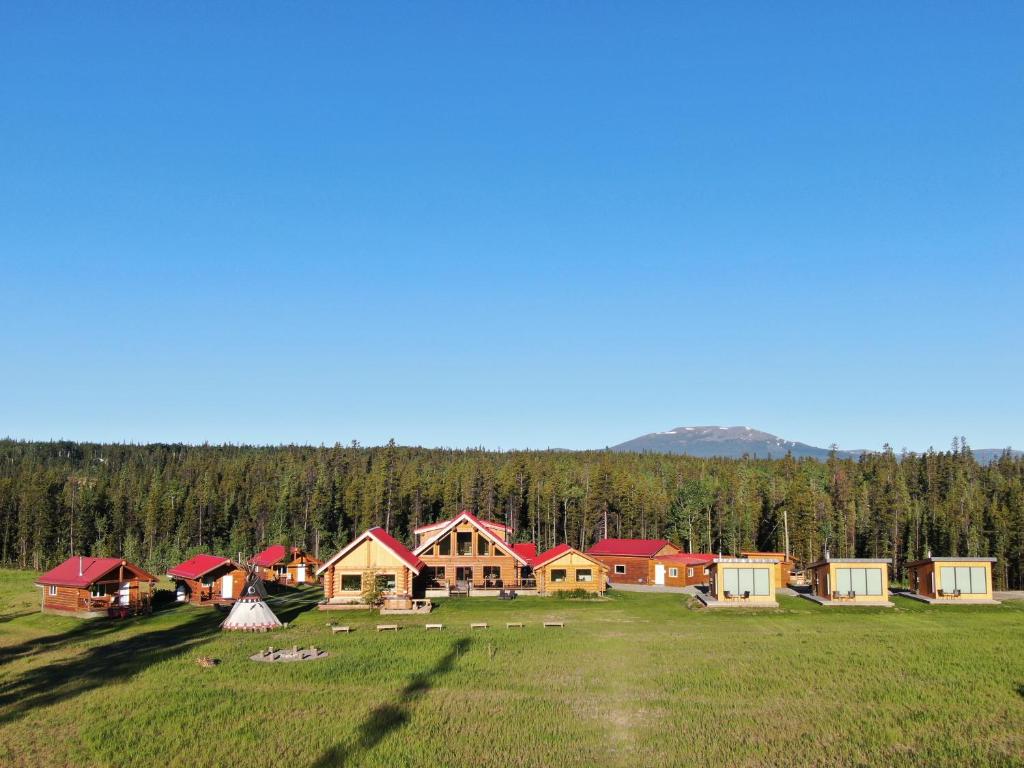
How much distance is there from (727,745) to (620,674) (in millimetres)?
9137

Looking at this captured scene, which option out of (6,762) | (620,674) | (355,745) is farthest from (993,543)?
(6,762)

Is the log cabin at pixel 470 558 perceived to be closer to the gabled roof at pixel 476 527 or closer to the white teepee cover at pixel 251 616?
the gabled roof at pixel 476 527

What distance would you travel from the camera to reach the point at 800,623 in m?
45.0

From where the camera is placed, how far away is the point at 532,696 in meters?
27.9

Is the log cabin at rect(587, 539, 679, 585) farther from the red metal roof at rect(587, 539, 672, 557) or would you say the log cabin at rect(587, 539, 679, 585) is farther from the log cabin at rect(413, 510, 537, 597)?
the log cabin at rect(413, 510, 537, 597)

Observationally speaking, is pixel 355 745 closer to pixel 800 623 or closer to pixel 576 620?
pixel 576 620

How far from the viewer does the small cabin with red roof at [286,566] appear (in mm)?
70125

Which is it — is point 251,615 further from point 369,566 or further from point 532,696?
point 532,696

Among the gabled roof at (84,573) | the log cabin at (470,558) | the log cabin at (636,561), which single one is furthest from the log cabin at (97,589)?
the log cabin at (636,561)

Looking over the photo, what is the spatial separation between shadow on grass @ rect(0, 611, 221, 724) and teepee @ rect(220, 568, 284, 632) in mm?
1305

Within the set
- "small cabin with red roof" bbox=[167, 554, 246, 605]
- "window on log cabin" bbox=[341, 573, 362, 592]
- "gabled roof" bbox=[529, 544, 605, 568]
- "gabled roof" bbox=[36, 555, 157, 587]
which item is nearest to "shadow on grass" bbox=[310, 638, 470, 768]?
"window on log cabin" bbox=[341, 573, 362, 592]

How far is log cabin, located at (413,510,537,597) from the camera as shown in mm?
63156

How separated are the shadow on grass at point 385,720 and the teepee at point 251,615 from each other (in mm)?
14640

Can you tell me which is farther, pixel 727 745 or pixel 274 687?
pixel 274 687
